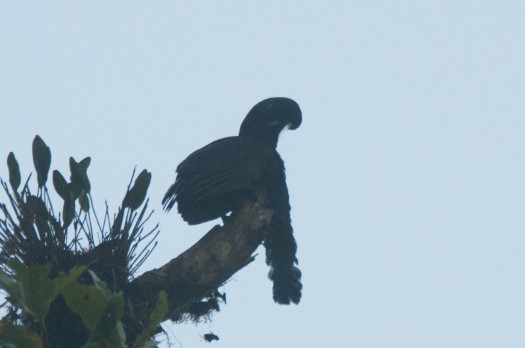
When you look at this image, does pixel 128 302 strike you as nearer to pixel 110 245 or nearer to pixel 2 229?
pixel 110 245

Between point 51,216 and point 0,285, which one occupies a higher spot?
point 51,216

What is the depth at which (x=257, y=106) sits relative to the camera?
6.99m

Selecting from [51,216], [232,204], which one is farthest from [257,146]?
[51,216]

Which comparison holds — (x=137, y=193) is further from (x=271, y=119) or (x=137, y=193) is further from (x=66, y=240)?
(x=271, y=119)

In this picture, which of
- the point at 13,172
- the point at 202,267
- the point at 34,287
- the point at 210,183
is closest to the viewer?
the point at 34,287

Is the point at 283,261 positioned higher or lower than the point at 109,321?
higher

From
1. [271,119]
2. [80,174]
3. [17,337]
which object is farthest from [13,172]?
[271,119]

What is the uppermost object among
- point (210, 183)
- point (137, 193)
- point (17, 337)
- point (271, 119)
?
point (271, 119)

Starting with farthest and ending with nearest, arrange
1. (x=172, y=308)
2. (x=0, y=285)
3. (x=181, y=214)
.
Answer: (x=181, y=214)
(x=172, y=308)
(x=0, y=285)

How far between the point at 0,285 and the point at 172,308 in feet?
5.00

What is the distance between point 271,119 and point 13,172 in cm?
257

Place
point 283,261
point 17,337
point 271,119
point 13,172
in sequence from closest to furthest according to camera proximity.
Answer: point 17,337
point 13,172
point 283,261
point 271,119

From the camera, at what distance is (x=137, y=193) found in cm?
468

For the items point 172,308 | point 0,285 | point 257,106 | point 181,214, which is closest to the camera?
point 0,285
